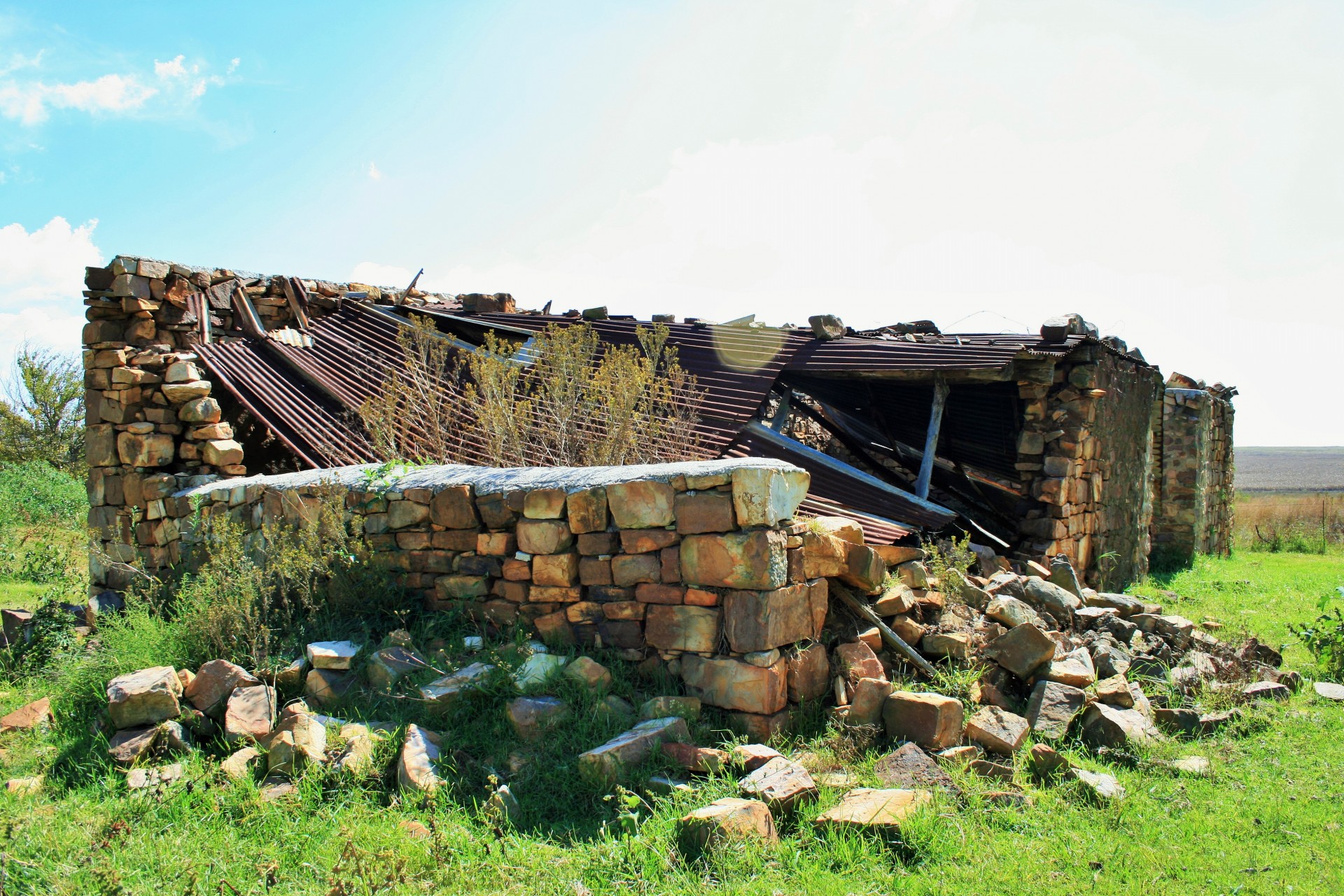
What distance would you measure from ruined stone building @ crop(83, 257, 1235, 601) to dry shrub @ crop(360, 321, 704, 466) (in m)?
0.30

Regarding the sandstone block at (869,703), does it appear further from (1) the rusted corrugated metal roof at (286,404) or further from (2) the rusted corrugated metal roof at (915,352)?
(1) the rusted corrugated metal roof at (286,404)

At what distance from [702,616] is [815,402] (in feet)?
18.4

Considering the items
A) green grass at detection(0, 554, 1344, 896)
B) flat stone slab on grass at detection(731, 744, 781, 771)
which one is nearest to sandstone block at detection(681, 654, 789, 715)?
green grass at detection(0, 554, 1344, 896)

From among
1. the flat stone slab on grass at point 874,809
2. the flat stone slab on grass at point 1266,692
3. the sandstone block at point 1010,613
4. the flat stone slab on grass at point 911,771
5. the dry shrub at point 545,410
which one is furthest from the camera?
the dry shrub at point 545,410

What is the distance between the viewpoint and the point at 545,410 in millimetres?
7285

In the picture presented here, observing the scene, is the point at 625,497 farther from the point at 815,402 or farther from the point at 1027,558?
the point at 815,402

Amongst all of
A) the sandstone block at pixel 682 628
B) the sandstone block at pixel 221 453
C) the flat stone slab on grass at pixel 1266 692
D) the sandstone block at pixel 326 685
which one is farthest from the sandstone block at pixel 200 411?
the flat stone slab on grass at pixel 1266 692

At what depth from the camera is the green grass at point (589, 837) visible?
132 inches

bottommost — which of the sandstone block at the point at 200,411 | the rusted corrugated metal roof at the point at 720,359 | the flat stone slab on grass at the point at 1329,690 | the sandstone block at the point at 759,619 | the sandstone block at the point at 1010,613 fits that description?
the flat stone slab on grass at the point at 1329,690

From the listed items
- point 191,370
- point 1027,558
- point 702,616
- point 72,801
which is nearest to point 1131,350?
point 1027,558

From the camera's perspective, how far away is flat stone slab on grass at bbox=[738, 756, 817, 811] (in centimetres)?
369

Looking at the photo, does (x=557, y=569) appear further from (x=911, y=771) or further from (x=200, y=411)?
(x=200, y=411)

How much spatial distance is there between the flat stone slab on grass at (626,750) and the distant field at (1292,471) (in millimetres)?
46641

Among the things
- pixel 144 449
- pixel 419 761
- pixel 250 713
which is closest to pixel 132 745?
pixel 250 713
